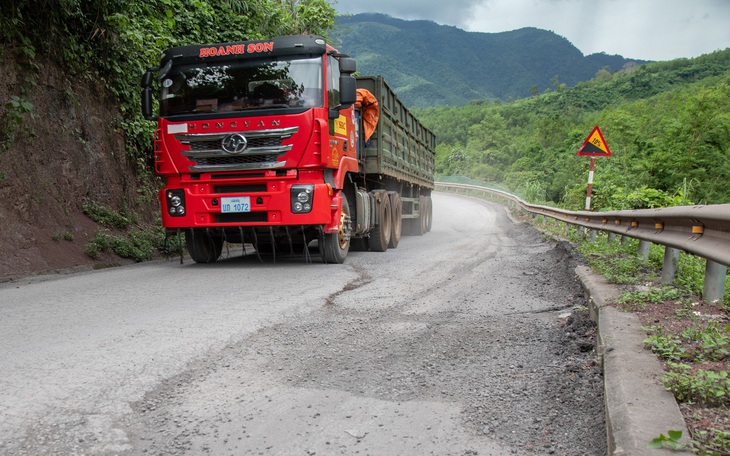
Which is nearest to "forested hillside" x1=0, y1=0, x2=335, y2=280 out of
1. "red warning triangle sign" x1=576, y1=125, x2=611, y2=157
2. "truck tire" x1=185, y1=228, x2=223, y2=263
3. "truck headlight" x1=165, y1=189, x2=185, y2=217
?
"truck tire" x1=185, y1=228, x2=223, y2=263

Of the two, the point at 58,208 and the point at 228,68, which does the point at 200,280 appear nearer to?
the point at 228,68

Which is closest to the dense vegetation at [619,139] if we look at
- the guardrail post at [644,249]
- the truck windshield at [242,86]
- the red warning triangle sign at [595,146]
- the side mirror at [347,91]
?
the red warning triangle sign at [595,146]

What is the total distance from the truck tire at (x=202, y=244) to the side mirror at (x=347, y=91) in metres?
2.68

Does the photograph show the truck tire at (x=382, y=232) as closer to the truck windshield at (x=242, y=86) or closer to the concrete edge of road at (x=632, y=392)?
the truck windshield at (x=242, y=86)

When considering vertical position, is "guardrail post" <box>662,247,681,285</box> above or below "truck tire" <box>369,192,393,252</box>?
above

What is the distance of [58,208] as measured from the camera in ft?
29.9

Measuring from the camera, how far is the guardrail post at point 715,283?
394 cm

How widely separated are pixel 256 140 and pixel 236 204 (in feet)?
2.93

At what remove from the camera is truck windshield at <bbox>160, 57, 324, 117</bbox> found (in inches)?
303

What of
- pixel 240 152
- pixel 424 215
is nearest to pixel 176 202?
pixel 240 152

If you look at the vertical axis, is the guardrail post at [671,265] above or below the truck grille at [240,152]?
below

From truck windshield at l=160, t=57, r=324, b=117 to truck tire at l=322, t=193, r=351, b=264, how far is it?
1694 mm

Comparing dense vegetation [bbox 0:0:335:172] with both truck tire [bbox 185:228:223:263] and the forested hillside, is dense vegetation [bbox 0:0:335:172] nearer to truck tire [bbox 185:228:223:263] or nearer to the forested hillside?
the forested hillside

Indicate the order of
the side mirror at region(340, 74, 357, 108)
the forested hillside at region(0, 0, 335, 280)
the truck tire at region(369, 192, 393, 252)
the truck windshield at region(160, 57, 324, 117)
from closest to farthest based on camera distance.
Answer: the truck windshield at region(160, 57, 324, 117), the side mirror at region(340, 74, 357, 108), the forested hillside at region(0, 0, 335, 280), the truck tire at region(369, 192, 393, 252)
